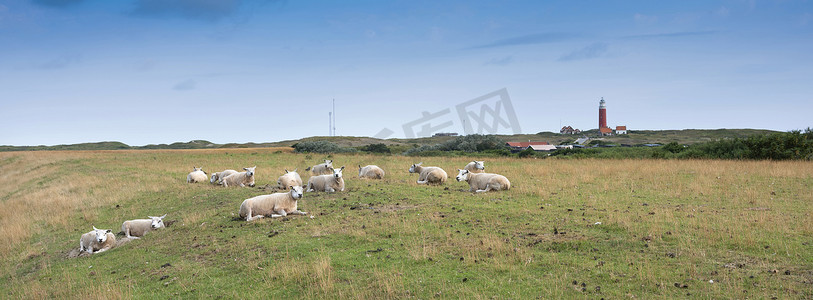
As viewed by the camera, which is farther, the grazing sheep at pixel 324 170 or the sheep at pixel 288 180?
the grazing sheep at pixel 324 170

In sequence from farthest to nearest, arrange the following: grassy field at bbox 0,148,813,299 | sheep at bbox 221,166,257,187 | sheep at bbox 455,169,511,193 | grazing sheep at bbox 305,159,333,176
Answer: grazing sheep at bbox 305,159,333,176, sheep at bbox 221,166,257,187, sheep at bbox 455,169,511,193, grassy field at bbox 0,148,813,299

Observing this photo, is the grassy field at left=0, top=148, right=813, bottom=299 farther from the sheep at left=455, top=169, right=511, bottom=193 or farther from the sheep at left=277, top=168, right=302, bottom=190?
the sheep at left=277, top=168, right=302, bottom=190

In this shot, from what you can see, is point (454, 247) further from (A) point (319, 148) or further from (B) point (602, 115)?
(B) point (602, 115)

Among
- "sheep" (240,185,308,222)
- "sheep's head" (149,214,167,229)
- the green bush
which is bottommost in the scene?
"sheep's head" (149,214,167,229)

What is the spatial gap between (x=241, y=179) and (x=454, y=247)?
1599 centimetres

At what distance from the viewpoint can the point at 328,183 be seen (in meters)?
19.3

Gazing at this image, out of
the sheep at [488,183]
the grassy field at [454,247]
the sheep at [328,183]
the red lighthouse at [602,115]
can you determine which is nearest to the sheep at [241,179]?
the grassy field at [454,247]

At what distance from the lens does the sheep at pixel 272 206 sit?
1473cm

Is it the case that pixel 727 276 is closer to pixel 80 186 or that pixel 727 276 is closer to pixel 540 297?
pixel 540 297

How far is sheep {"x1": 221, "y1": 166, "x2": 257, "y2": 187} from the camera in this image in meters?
23.2

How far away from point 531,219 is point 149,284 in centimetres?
895

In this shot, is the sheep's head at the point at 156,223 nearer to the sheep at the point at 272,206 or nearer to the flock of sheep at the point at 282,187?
the flock of sheep at the point at 282,187

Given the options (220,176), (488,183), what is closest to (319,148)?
(220,176)

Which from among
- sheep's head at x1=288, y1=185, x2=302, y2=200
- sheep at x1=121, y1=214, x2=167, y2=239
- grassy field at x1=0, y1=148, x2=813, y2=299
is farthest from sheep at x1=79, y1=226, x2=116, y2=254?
sheep's head at x1=288, y1=185, x2=302, y2=200
